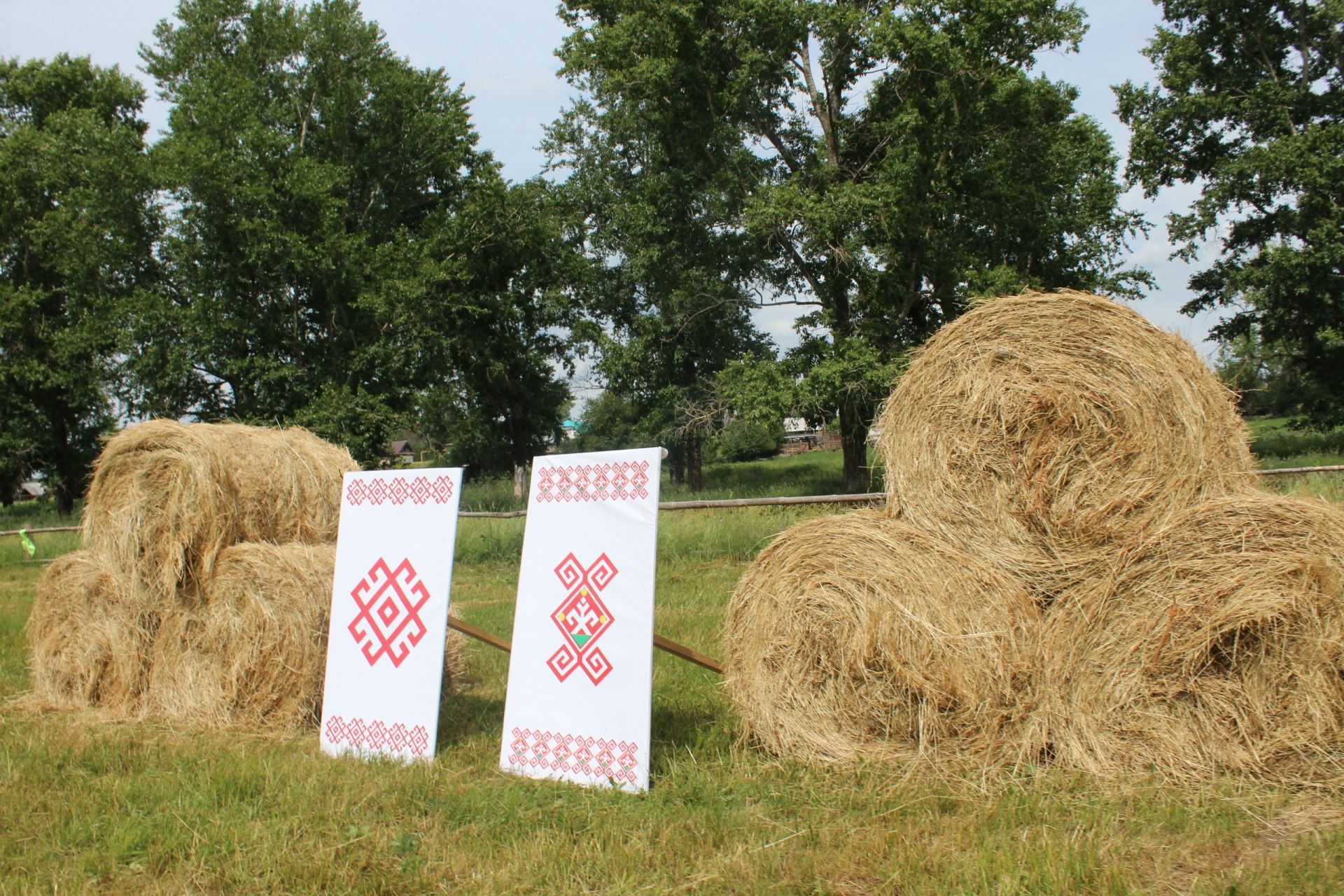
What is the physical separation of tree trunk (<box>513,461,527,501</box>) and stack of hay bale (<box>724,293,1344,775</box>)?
18191 mm

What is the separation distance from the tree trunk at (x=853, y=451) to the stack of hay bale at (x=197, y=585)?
53.8 ft

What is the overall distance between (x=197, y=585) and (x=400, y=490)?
1642 mm

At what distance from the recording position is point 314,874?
11.5 ft

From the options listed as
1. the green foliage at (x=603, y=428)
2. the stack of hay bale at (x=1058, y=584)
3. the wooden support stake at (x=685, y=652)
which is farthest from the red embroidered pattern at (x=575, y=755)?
the green foliage at (x=603, y=428)

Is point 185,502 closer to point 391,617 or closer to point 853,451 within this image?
point 391,617

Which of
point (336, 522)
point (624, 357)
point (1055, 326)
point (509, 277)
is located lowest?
point (336, 522)

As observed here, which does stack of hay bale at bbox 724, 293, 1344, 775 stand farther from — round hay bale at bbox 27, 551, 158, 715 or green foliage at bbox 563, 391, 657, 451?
green foliage at bbox 563, 391, 657, 451

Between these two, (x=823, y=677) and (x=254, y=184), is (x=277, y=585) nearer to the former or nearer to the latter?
(x=823, y=677)

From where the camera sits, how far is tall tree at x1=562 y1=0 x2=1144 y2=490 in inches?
799

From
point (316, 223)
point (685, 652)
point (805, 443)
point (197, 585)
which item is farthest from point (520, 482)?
point (805, 443)

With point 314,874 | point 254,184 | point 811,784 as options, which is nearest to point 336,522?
A: point 314,874

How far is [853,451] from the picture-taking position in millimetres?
22641

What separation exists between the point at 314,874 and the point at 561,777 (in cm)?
127

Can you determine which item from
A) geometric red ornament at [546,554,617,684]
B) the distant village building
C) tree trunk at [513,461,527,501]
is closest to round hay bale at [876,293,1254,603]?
geometric red ornament at [546,554,617,684]
